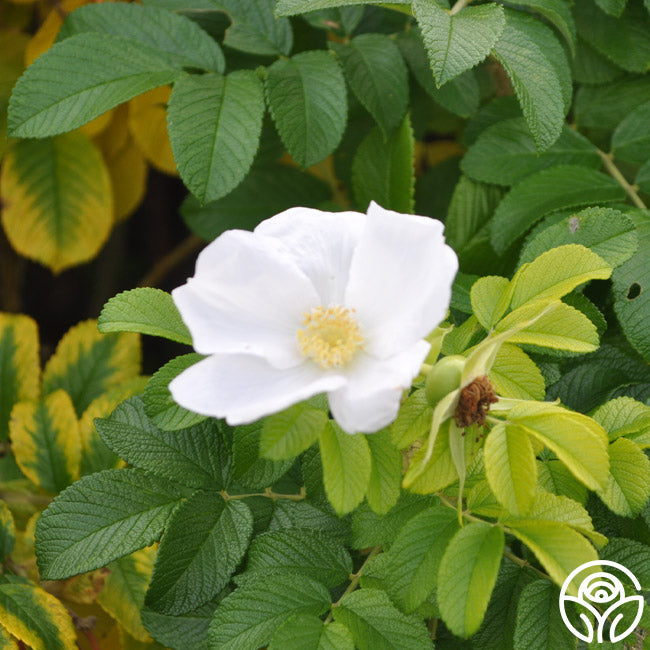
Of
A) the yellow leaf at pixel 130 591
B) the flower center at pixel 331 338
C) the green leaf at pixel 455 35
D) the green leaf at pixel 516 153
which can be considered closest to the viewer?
the flower center at pixel 331 338

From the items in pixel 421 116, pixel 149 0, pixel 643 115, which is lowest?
pixel 421 116

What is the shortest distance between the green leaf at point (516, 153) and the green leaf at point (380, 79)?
0.13 meters

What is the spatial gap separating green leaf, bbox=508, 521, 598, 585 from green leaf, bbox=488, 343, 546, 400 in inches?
5.1

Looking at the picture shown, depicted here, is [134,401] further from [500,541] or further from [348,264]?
[500,541]

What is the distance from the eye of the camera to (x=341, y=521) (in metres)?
0.87

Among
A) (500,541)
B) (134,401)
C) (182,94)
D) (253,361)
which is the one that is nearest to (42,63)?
(182,94)

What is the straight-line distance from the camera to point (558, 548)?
2.23 feet

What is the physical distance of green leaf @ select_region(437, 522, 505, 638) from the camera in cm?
65

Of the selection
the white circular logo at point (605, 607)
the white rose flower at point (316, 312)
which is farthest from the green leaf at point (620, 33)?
the white circular logo at point (605, 607)

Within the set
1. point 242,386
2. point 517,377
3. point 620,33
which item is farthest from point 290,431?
point 620,33

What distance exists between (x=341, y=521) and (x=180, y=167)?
45 cm

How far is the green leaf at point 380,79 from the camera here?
108cm

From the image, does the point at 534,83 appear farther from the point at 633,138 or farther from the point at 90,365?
the point at 90,365

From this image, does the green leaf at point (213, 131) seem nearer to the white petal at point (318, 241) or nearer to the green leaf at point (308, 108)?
the green leaf at point (308, 108)
